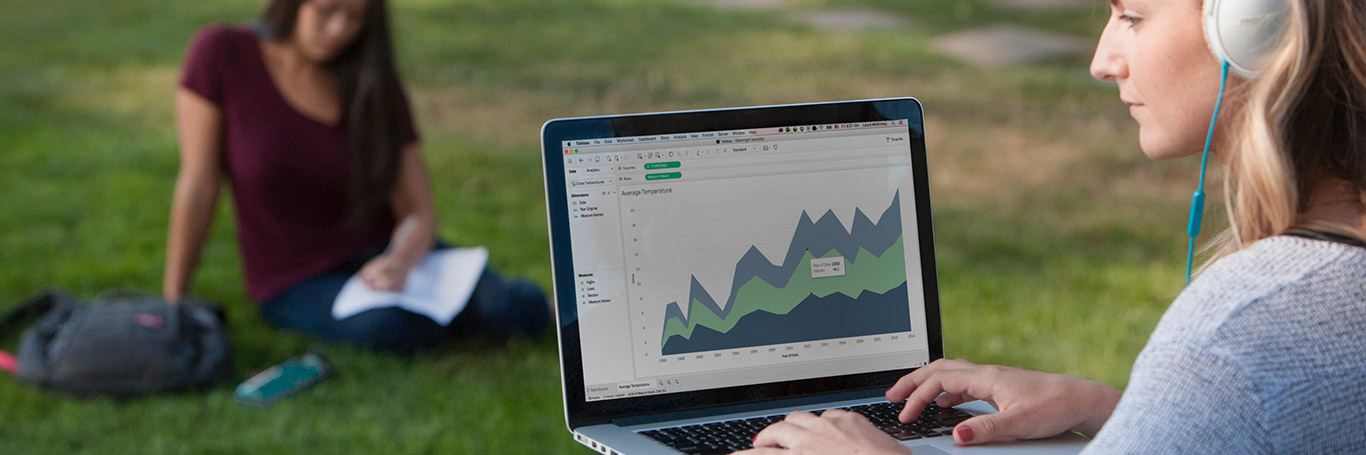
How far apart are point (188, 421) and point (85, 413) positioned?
0.28 meters

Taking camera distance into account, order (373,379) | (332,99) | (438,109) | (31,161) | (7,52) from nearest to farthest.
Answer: (373,379)
(332,99)
(31,161)
(438,109)
(7,52)

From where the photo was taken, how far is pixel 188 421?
407cm

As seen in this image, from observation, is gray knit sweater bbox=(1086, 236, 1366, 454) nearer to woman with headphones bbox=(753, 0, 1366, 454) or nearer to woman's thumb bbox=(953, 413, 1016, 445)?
woman with headphones bbox=(753, 0, 1366, 454)

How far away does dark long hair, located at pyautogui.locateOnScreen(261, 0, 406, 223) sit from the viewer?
4688mm

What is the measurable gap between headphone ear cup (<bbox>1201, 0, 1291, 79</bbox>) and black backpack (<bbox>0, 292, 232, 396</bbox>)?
336 cm

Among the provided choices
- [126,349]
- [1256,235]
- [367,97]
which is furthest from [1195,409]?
[367,97]

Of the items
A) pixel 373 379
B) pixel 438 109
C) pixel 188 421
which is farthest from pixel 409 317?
pixel 438 109

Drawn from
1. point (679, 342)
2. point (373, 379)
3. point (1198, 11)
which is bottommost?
point (373, 379)

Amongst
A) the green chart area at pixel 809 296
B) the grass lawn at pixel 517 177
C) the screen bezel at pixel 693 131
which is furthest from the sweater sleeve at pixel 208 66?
the green chart area at pixel 809 296

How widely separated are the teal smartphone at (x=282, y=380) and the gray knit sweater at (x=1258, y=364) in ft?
10.5

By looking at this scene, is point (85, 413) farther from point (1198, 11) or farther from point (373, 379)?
point (1198, 11)

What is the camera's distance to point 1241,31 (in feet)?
5.04

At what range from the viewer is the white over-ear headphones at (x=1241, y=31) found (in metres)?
1.53

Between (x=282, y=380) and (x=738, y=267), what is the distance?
2.58m
